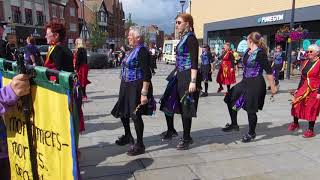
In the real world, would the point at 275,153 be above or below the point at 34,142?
below

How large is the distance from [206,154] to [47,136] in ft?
10.4

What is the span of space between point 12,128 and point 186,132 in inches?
119

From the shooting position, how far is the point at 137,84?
504 centimetres

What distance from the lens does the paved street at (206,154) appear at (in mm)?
Answer: 4483

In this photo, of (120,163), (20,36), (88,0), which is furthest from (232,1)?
(88,0)

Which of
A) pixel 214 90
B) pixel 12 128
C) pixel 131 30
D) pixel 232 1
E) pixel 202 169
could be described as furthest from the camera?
pixel 232 1

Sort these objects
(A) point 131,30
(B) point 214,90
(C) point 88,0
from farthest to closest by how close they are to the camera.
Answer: (C) point 88,0 < (B) point 214,90 < (A) point 131,30

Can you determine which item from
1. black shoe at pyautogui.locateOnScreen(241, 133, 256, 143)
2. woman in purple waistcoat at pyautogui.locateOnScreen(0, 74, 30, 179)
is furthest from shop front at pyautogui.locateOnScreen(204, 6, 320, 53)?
woman in purple waistcoat at pyautogui.locateOnScreen(0, 74, 30, 179)

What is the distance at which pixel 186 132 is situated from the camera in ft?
17.7

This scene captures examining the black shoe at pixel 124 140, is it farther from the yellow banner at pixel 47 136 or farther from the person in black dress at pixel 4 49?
the yellow banner at pixel 47 136

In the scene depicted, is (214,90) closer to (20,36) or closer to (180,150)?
(180,150)

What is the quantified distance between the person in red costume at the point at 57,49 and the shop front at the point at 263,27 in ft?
71.0

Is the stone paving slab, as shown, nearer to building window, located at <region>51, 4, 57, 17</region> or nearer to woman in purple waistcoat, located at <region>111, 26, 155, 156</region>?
woman in purple waistcoat, located at <region>111, 26, 155, 156</region>

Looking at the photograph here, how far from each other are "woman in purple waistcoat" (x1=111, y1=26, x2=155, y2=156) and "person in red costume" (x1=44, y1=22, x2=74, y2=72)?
3.02 ft
